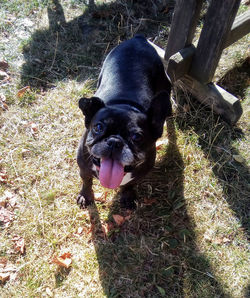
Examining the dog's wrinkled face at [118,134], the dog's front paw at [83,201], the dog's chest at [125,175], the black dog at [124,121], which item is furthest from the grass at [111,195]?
the dog's wrinkled face at [118,134]

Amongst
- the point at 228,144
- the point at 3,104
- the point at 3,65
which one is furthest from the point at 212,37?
the point at 3,65

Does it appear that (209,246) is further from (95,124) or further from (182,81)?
(182,81)

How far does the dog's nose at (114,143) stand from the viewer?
257 cm

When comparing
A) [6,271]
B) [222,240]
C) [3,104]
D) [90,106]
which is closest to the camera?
[90,106]

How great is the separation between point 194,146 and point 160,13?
2.93 m

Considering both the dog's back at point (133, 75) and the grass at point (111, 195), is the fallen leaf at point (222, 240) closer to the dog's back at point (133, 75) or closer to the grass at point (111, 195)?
the grass at point (111, 195)

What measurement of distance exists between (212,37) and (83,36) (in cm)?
265

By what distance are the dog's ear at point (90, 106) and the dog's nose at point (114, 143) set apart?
442 mm

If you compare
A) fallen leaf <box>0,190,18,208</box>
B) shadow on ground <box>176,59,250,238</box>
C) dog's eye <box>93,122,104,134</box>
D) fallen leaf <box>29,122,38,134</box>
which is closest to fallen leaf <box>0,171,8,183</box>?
fallen leaf <box>0,190,18,208</box>

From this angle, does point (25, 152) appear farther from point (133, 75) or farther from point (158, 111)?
point (158, 111)

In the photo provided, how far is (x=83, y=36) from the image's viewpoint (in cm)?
544

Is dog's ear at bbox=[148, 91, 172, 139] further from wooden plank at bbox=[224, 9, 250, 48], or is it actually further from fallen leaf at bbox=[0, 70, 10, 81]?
fallen leaf at bbox=[0, 70, 10, 81]

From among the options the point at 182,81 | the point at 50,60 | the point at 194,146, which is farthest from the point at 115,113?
the point at 50,60

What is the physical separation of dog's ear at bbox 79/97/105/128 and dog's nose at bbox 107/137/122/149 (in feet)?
1.45
